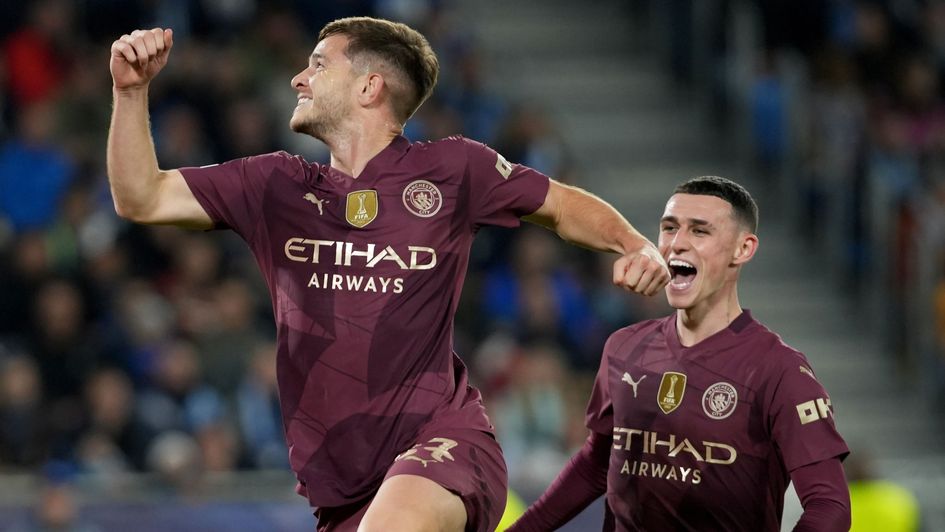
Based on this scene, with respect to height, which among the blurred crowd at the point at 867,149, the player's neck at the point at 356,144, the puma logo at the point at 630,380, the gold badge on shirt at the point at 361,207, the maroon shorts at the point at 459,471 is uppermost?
the blurred crowd at the point at 867,149

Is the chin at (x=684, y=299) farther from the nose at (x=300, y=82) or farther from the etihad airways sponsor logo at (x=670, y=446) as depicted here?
the nose at (x=300, y=82)

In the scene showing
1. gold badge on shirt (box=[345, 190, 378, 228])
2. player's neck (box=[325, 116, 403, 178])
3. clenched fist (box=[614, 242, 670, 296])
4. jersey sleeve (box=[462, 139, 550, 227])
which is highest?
player's neck (box=[325, 116, 403, 178])

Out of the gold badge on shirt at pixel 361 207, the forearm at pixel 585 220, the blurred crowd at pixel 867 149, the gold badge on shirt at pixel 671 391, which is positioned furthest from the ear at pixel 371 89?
the blurred crowd at pixel 867 149

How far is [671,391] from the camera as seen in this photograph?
5.47 metres

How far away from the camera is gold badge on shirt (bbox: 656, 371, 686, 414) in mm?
5445

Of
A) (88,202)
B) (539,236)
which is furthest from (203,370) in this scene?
(539,236)

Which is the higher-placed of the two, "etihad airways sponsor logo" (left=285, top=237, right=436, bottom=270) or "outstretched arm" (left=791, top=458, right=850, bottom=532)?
"etihad airways sponsor logo" (left=285, top=237, right=436, bottom=270)

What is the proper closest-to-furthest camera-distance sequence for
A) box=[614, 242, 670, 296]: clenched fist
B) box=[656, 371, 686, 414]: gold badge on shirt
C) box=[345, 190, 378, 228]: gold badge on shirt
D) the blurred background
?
1. box=[614, 242, 670, 296]: clenched fist
2. box=[345, 190, 378, 228]: gold badge on shirt
3. box=[656, 371, 686, 414]: gold badge on shirt
4. the blurred background

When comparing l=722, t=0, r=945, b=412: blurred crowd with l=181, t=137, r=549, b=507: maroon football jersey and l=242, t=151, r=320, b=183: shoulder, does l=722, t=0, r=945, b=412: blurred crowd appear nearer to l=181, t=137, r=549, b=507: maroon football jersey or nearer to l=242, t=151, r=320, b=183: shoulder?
l=181, t=137, r=549, b=507: maroon football jersey

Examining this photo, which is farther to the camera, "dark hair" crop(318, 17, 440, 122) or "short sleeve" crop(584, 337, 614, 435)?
"short sleeve" crop(584, 337, 614, 435)

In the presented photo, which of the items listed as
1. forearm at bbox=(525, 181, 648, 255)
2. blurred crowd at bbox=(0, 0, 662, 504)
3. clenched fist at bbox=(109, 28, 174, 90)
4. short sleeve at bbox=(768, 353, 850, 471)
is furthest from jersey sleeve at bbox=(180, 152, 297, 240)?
blurred crowd at bbox=(0, 0, 662, 504)

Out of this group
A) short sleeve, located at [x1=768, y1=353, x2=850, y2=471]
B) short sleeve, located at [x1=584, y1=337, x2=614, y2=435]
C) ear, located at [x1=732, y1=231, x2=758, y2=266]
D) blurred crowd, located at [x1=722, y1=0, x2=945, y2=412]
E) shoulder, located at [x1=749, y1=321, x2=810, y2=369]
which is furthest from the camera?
blurred crowd, located at [x1=722, y1=0, x2=945, y2=412]

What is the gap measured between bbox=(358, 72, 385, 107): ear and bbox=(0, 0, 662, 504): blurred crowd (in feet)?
14.4

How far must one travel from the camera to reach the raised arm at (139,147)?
459cm
